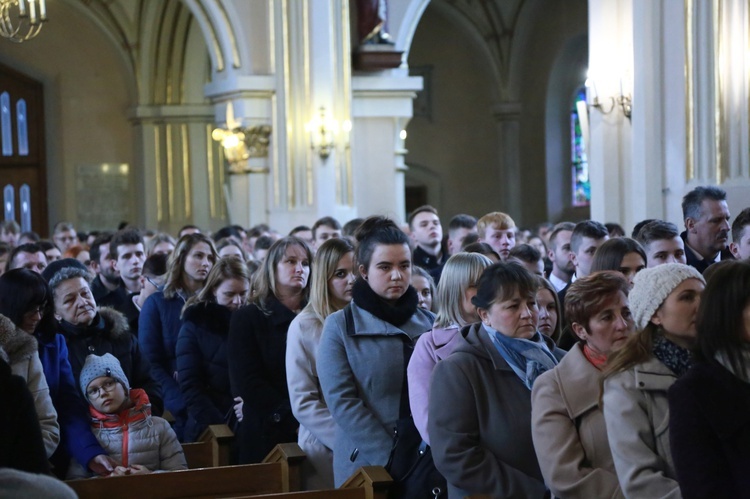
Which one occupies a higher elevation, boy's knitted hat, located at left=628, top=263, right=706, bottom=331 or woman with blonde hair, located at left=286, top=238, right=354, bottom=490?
boy's knitted hat, located at left=628, top=263, right=706, bottom=331

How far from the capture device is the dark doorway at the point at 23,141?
19.8 m

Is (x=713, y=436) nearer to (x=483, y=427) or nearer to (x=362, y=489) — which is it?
(x=483, y=427)

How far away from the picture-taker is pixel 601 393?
3.29 metres

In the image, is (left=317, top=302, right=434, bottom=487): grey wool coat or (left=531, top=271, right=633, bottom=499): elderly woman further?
(left=317, top=302, right=434, bottom=487): grey wool coat

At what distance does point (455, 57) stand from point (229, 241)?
14670mm

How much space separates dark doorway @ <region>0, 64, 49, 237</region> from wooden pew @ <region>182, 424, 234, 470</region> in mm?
15464

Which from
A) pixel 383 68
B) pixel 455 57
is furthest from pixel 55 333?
pixel 455 57

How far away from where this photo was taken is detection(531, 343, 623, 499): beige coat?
3.32m

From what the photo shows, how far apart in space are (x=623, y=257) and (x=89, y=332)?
2.30m

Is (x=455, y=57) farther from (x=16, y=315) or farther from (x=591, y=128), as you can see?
(x=16, y=315)

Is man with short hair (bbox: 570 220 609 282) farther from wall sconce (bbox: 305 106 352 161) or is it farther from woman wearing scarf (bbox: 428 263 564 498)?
wall sconce (bbox: 305 106 352 161)

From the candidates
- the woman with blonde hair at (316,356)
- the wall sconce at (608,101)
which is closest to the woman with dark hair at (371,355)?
the woman with blonde hair at (316,356)

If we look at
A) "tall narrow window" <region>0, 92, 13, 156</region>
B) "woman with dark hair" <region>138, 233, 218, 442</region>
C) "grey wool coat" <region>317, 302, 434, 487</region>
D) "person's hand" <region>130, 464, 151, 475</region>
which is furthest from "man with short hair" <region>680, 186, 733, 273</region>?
"tall narrow window" <region>0, 92, 13, 156</region>

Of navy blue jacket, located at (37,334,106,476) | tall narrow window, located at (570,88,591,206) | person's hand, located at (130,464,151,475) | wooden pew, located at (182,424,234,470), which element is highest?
tall narrow window, located at (570,88,591,206)
